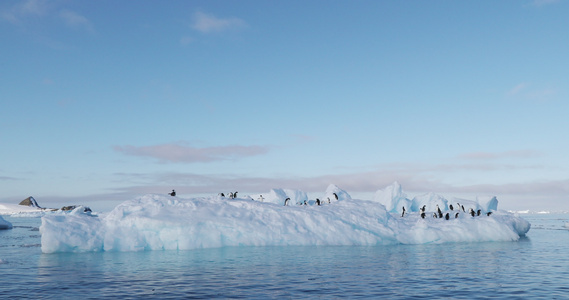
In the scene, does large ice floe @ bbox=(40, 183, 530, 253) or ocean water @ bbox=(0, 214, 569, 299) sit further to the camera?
large ice floe @ bbox=(40, 183, 530, 253)

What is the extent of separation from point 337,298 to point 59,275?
11343 mm

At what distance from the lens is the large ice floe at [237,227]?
2605cm

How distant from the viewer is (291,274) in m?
16.7

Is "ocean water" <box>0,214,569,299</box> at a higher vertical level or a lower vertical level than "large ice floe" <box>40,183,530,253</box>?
lower

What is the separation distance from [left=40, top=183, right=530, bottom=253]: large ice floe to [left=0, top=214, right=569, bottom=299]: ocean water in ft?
4.31

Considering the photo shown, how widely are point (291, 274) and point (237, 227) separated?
11.0 m

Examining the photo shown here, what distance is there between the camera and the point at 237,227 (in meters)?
27.2

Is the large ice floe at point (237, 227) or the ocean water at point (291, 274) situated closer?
the ocean water at point (291, 274)

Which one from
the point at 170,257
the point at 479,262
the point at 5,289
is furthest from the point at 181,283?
the point at 479,262

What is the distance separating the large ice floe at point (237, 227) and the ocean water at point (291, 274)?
1.31 meters

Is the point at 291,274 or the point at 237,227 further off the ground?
the point at 237,227

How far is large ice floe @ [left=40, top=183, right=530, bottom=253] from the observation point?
85.5ft

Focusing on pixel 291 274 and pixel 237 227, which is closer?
pixel 291 274

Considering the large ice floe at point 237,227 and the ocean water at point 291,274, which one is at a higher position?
the large ice floe at point 237,227
